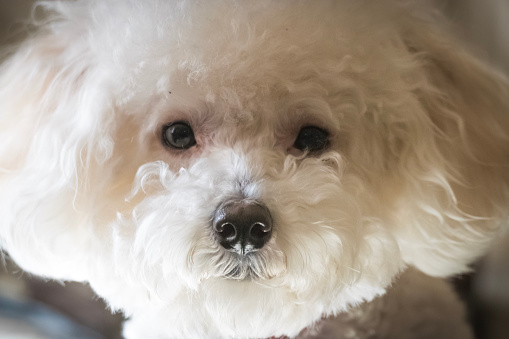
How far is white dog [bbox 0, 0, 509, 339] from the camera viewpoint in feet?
2.37

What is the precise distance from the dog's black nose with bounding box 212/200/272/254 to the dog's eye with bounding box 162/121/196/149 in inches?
7.0

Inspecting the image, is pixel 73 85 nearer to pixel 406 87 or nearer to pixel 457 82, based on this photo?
pixel 406 87

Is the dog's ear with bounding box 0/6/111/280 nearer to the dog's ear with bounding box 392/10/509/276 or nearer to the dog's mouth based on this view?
the dog's mouth

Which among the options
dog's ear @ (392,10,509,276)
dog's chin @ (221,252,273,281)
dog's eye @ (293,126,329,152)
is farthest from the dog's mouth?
dog's ear @ (392,10,509,276)

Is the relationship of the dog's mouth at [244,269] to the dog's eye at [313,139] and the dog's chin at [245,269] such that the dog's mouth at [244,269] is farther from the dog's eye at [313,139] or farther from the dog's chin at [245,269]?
the dog's eye at [313,139]

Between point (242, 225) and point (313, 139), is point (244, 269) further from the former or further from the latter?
point (313, 139)

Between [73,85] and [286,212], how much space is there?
1.39ft

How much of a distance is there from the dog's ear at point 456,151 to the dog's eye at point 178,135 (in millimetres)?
381

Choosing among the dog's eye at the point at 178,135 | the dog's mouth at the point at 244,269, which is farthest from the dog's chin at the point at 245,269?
the dog's eye at the point at 178,135

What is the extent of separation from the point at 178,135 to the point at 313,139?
217 millimetres

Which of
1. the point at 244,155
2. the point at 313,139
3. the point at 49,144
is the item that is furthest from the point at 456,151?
the point at 49,144

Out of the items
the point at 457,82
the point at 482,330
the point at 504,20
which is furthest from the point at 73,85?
the point at 482,330

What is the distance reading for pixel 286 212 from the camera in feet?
2.29

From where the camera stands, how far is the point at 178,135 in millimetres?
825
